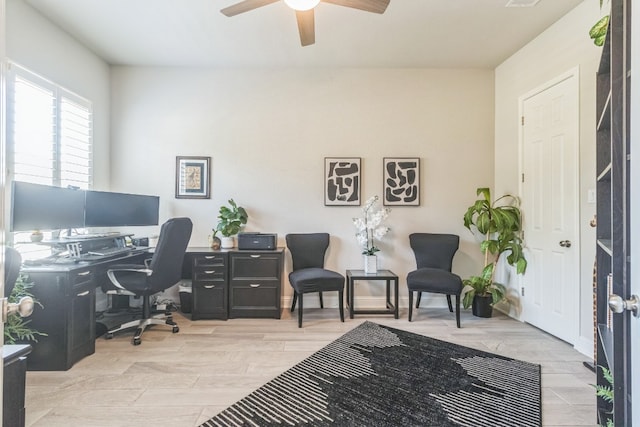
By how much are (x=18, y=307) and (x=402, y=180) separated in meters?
3.57

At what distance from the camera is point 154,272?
2.75 metres

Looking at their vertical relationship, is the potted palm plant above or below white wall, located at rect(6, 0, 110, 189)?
below

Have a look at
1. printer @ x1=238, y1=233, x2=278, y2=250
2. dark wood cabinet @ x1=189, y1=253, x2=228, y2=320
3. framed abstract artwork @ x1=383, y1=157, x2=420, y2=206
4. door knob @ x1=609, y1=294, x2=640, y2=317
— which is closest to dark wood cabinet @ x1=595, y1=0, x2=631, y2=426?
door knob @ x1=609, y1=294, x2=640, y2=317

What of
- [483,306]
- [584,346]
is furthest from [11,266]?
[584,346]

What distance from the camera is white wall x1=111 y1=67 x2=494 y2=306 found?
3.76 meters

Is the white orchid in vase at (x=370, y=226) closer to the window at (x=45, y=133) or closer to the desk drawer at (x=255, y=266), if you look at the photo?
the desk drawer at (x=255, y=266)

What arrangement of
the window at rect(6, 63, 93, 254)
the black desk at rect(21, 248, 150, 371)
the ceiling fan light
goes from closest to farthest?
the ceiling fan light < the black desk at rect(21, 248, 150, 371) < the window at rect(6, 63, 93, 254)

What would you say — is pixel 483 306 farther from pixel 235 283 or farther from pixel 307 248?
pixel 235 283

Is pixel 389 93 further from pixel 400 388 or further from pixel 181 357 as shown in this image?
pixel 181 357

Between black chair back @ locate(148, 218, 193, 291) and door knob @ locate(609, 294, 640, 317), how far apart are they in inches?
114

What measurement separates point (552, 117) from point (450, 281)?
191 cm

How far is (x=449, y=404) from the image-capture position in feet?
6.05

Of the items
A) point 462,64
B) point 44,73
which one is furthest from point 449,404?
point 44,73
